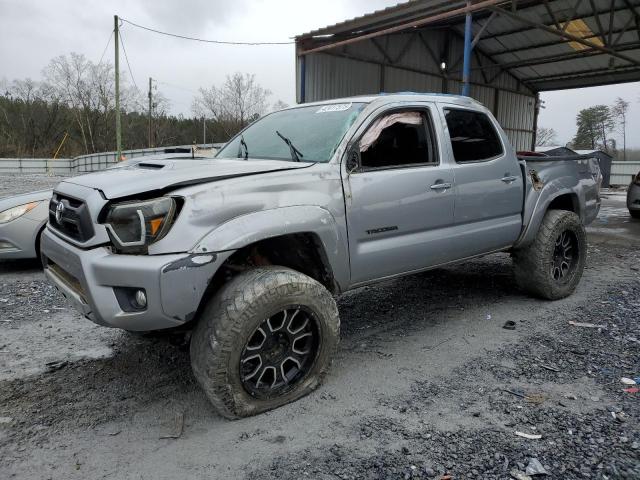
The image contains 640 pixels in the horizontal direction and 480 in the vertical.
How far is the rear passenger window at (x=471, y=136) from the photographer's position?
384cm

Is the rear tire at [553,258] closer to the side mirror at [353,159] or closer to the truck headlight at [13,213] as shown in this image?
the side mirror at [353,159]

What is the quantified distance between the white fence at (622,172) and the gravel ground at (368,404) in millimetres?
23031

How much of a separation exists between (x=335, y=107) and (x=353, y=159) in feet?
2.18

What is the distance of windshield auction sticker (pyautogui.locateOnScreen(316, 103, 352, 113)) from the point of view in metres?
3.50

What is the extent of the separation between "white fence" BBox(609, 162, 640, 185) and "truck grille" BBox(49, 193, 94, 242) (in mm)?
26649

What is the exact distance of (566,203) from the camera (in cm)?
510

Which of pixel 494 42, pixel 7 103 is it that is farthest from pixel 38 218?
pixel 7 103

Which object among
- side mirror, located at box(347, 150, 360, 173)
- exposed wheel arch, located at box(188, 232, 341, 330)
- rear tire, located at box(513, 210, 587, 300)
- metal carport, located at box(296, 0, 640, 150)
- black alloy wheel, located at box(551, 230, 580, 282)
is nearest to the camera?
exposed wheel arch, located at box(188, 232, 341, 330)

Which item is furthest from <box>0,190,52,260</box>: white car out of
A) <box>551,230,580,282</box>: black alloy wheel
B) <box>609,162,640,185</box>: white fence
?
<box>609,162,640,185</box>: white fence

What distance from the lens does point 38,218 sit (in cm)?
550

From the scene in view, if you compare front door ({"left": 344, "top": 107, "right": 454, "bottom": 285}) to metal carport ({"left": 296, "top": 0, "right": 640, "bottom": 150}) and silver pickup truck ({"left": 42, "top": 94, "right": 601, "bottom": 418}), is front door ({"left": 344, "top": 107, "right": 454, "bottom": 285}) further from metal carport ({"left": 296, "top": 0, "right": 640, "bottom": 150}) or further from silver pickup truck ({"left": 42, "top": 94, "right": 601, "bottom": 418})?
metal carport ({"left": 296, "top": 0, "right": 640, "bottom": 150})

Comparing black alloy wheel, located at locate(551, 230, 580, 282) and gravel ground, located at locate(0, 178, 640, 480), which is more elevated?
black alloy wheel, located at locate(551, 230, 580, 282)

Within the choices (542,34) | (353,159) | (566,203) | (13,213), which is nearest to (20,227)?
(13,213)

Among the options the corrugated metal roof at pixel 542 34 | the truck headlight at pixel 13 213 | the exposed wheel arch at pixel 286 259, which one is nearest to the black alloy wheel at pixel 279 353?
the exposed wheel arch at pixel 286 259
